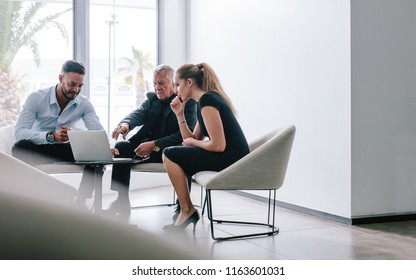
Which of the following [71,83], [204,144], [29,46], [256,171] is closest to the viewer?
[256,171]

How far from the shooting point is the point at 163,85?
322 cm

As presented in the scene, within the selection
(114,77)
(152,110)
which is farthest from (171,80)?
(114,77)

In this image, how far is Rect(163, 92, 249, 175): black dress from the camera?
2529mm

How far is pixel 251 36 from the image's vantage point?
13.1 feet

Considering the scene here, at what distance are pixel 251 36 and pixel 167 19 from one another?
166 centimetres

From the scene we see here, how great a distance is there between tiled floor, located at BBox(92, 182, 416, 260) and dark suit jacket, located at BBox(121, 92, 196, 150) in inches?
21.9

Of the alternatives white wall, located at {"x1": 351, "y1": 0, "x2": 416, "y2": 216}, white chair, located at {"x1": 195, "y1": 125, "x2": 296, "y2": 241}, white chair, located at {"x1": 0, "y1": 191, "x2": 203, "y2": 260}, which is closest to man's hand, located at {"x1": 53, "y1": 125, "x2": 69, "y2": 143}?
white chair, located at {"x1": 195, "y1": 125, "x2": 296, "y2": 241}

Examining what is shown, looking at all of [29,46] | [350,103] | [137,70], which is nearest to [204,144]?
[350,103]

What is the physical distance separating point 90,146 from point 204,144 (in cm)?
62

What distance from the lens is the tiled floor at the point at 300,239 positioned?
2109 mm

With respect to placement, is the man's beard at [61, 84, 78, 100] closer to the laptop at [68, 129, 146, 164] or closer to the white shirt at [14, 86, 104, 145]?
the white shirt at [14, 86, 104, 145]

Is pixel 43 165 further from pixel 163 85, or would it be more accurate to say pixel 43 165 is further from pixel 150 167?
pixel 163 85

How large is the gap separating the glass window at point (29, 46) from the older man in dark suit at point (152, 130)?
192cm

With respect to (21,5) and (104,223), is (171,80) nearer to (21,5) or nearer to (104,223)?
(21,5)
